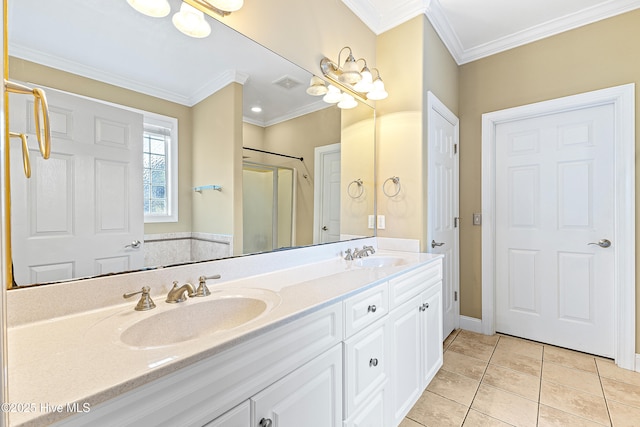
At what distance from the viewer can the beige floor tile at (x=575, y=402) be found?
164 cm

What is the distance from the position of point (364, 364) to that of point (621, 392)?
74.7 inches

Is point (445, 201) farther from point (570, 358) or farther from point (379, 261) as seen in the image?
point (570, 358)

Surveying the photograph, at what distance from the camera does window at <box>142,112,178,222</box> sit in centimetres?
111

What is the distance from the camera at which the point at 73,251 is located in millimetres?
931

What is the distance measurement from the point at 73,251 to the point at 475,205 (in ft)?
9.50

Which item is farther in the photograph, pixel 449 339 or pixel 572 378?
pixel 449 339

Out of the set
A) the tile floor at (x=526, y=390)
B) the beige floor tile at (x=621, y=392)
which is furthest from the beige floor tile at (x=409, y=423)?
the beige floor tile at (x=621, y=392)

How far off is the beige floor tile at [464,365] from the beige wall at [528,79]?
0.61 m

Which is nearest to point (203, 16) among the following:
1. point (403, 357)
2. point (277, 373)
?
point (277, 373)

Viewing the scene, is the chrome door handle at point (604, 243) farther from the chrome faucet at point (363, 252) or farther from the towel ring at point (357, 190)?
the towel ring at point (357, 190)

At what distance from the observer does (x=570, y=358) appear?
7.36 ft

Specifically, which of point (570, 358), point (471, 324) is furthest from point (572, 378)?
point (471, 324)

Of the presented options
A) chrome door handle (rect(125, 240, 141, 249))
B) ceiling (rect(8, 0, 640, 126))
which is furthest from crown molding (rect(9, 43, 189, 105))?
chrome door handle (rect(125, 240, 141, 249))

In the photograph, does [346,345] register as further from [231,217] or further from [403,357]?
[231,217]
